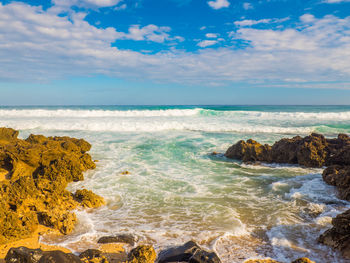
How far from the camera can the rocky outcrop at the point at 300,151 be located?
7719 millimetres

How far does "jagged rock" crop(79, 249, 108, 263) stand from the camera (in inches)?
110

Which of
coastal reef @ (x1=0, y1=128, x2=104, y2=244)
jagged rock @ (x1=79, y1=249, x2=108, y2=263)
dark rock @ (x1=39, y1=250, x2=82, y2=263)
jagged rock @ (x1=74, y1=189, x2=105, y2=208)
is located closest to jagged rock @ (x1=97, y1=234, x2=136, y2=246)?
jagged rock @ (x1=79, y1=249, x2=108, y2=263)

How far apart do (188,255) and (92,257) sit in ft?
3.72

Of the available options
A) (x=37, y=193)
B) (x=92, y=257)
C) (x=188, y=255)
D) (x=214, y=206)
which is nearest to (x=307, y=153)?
(x=214, y=206)

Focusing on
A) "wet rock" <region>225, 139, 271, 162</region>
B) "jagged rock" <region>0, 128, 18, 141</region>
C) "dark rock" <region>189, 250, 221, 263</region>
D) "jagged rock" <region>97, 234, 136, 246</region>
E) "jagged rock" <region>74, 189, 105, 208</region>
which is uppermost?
"jagged rock" <region>0, 128, 18, 141</region>

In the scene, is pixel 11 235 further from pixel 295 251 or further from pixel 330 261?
pixel 330 261

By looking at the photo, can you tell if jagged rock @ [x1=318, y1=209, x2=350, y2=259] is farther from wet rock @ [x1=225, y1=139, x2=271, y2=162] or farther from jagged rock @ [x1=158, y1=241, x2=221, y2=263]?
wet rock @ [x1=225, y1=139, x2=271, y2=162]

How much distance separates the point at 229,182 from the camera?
625 centimetres

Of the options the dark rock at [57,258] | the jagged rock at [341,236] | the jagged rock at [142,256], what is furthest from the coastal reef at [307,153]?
Answer: the dark rock at [57,258]

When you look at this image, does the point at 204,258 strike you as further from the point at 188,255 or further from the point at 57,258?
the point at 57,258

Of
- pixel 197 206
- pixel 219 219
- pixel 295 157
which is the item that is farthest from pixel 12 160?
pixel 295 157

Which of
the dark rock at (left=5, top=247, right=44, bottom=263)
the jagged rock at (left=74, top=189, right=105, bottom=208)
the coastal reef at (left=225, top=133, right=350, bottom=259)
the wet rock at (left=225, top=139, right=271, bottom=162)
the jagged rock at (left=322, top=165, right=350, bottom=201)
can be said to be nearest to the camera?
the dark rock at (left=5, top=247, right=44, bottom=263)

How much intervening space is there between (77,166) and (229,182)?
4.03 metres

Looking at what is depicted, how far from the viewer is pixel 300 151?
791 cm
